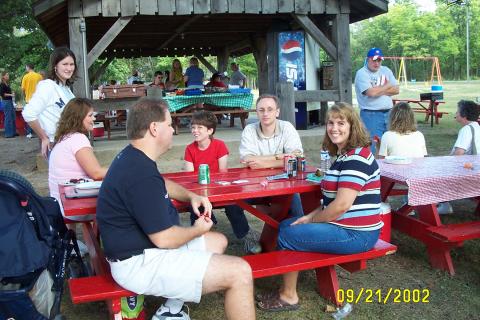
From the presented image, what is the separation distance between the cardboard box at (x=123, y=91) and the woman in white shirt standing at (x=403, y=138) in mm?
5635

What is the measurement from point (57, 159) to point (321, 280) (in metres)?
2.09

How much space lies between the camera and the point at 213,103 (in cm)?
1062

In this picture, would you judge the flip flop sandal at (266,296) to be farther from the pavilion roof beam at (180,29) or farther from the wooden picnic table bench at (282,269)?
the pavilion roof beam at (180,29)

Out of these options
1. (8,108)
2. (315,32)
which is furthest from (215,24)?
(8,108)

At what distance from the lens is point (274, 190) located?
336cm

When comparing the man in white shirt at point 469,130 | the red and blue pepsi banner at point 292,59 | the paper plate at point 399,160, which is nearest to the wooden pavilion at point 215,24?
the red and blue pepsi banner at point 292,59

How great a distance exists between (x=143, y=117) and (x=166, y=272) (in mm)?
793

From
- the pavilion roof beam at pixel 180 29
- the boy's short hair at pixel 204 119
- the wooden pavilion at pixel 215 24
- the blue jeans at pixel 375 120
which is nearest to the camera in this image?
the boy's short hair at pixel 204 119

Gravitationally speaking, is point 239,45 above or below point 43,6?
above

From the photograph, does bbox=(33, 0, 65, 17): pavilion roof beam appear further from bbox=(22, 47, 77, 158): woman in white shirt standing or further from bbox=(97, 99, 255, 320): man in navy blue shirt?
bbox=(97, 99, 255, 320): man in navy blue shirt

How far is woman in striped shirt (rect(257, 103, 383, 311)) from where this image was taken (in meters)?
3.10

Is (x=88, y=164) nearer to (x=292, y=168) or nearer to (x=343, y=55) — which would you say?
(x=292, y=168)
